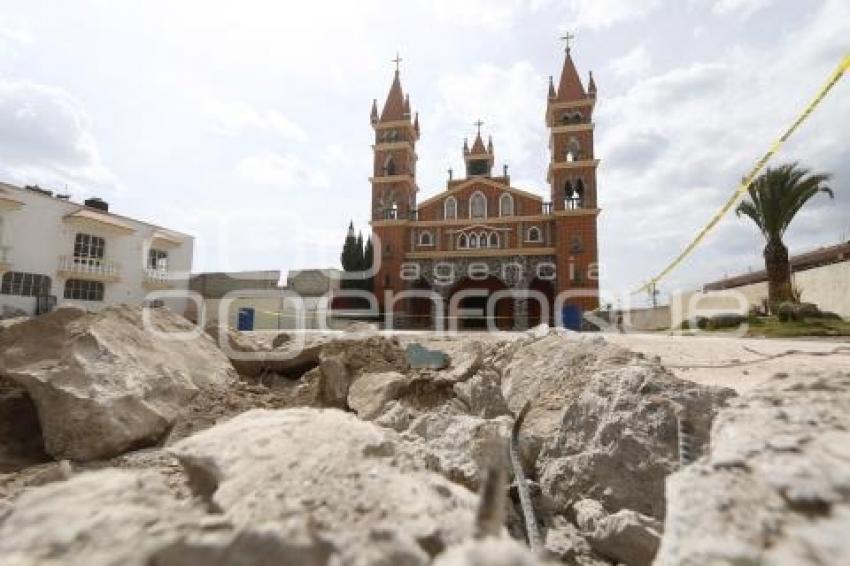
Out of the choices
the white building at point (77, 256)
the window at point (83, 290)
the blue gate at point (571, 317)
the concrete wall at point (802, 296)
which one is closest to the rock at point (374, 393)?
the white building at point (77, 256)

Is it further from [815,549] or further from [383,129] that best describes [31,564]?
[383,129]

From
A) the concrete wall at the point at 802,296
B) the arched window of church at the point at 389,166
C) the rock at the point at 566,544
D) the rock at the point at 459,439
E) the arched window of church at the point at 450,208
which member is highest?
the arched window of church at the point at 389,166

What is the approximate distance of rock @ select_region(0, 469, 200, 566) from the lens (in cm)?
133

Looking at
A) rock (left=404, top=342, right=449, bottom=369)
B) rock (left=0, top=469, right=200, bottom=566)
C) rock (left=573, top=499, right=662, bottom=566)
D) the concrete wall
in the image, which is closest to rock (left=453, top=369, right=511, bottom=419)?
rock (left=404, top=342, right=449, bottom=369)

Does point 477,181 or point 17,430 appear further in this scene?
point 477,181

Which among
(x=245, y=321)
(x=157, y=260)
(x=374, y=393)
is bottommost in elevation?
(x=374, y=393)

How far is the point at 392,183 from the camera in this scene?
3084 cm

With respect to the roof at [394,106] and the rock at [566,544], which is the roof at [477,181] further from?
the rock at [566,544]

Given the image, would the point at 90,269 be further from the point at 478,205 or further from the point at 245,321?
the point at 478,205

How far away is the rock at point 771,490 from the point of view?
4.02ft

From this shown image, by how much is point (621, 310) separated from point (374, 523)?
2636cm

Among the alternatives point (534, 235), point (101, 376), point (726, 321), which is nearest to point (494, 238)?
point (534, 235)

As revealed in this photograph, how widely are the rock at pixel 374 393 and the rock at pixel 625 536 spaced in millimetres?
2381

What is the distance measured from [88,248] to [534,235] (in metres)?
24.7
